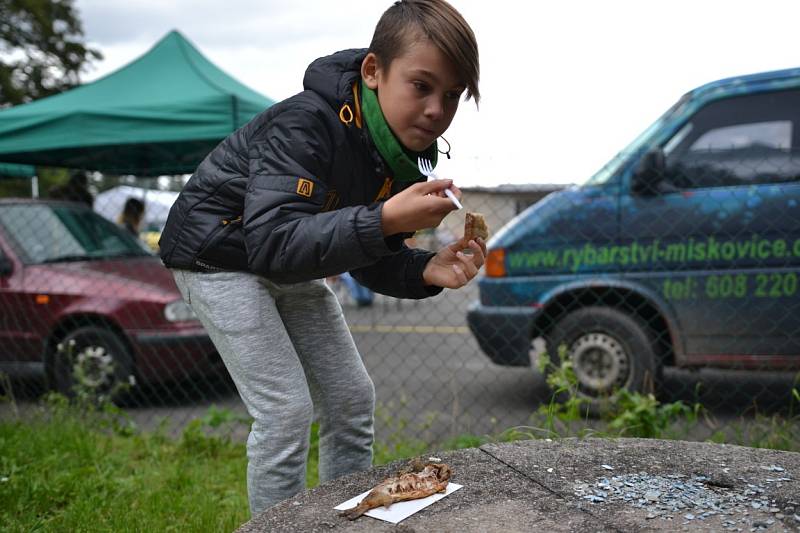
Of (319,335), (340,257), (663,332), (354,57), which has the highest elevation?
(354,57)

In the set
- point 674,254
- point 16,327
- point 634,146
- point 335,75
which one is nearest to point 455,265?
point 335,75

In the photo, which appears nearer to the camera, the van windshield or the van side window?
the van side window

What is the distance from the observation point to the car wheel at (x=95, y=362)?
16.4 ft

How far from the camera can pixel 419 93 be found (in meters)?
1.77

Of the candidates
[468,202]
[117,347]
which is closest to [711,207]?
[468,202]

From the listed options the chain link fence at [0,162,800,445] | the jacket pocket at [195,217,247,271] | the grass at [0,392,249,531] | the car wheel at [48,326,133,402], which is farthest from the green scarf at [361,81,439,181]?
the car wheel at [48,326,133,402]

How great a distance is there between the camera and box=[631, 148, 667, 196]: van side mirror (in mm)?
4277

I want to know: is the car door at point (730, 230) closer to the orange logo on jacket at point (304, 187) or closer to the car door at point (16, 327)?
the orange logo on jacket at point (304, 187)

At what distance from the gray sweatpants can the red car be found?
3.03m

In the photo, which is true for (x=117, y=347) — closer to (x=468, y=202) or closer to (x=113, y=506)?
(x=113, y=506)

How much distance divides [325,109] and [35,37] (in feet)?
82.5

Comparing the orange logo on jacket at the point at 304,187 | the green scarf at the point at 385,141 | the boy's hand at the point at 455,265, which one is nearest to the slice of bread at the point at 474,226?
the boy's hand at the point at 455,265

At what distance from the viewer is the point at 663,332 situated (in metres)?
4.33

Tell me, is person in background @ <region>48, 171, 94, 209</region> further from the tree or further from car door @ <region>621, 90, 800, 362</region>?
the tree
